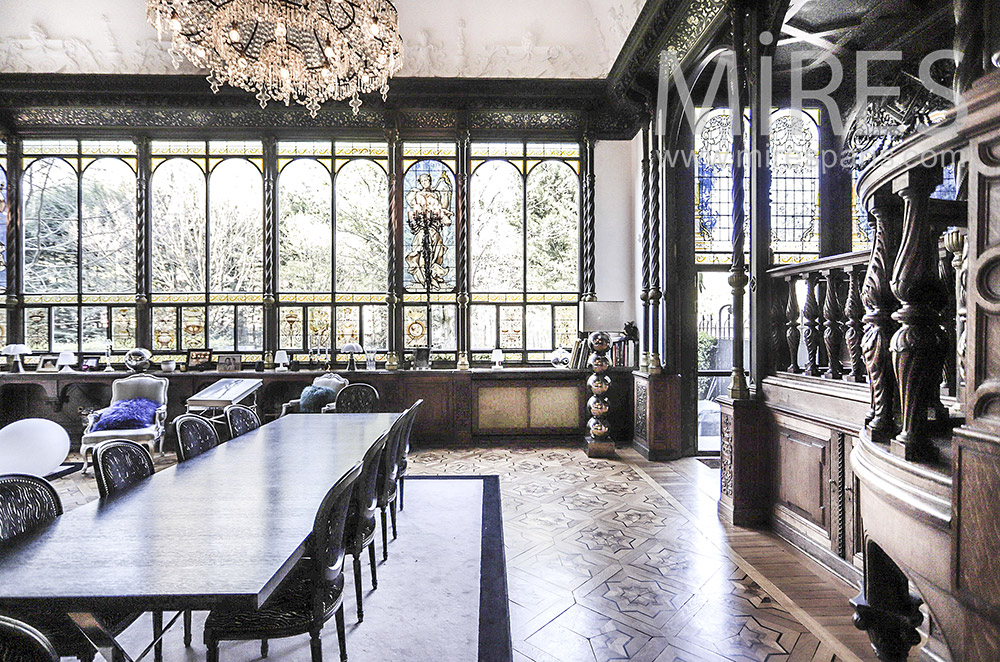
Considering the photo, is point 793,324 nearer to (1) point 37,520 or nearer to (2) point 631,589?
(2) point 631,589

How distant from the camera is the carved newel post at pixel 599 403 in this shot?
256 inches

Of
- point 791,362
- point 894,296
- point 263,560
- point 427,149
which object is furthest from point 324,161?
point 894,296

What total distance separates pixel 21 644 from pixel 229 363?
22.6ft

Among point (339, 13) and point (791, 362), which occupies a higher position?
point (339, 13)

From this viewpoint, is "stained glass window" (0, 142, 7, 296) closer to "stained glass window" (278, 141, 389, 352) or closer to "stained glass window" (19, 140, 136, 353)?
"stained glass window" (19, 140, 136, 353)

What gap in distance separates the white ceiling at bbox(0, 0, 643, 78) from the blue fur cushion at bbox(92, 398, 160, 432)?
4252mm

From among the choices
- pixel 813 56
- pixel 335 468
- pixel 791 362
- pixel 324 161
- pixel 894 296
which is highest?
pixel 813 56

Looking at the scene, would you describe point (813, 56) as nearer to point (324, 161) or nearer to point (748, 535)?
point (748, 535)

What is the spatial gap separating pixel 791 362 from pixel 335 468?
3.05 metres

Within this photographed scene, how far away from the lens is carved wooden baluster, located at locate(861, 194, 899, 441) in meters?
1.51

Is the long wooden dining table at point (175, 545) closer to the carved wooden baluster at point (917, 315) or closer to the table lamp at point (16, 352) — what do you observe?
the carved wooden baluster at point (917, 315)

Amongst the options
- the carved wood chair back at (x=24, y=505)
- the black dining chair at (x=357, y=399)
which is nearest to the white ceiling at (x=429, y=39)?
the black dining chair at (x=357, y=399)

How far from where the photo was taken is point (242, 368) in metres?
7.58

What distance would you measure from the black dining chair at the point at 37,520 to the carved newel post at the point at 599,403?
16.6ft
